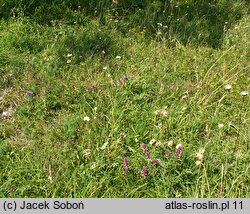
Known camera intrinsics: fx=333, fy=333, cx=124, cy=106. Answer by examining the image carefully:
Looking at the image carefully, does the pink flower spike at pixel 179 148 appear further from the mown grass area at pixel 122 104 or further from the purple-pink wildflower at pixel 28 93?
the purple-pink wildflower at pixel 28 93

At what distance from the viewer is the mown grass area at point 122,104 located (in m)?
2.92

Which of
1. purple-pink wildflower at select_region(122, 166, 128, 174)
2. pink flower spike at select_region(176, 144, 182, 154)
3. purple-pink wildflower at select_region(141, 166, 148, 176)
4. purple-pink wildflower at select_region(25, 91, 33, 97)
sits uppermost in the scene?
pink flower spike at select_region(176, 144, 182, 154)

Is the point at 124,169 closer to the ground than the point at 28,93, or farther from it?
closer to the ground

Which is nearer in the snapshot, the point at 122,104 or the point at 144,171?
the point at 144,171

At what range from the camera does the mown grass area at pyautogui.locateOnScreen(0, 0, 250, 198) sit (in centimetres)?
292

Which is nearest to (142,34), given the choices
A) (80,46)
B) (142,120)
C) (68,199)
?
(80,46)

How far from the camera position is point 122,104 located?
374 centimetres

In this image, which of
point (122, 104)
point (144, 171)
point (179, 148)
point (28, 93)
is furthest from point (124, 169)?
point (28, 93)

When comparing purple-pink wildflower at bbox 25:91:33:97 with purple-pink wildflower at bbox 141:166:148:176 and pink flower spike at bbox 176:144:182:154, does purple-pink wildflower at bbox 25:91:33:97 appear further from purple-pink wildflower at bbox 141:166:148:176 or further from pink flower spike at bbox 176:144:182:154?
pink flower spike at bbox 176:144:182:154

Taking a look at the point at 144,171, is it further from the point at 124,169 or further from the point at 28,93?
the point at 28,93

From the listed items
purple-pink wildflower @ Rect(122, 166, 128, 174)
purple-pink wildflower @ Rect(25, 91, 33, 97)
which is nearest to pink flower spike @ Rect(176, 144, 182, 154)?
purple-pink wildflower @ Rect(122, 166, 128, 174)

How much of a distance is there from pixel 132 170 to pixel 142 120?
70 cm

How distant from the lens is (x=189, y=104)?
12.2 ft

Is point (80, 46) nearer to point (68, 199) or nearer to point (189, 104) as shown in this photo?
point (189, 104)
